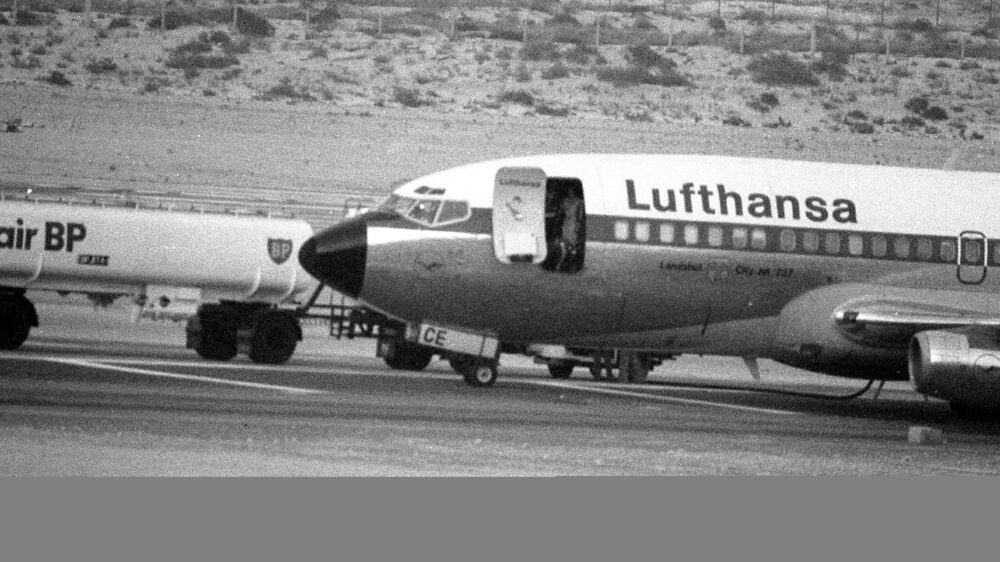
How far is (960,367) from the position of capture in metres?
24.4

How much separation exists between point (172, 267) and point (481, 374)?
929 cm

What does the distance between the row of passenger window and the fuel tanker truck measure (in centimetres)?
→ 1007

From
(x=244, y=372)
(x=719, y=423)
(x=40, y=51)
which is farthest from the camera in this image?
(x=40, y=51)

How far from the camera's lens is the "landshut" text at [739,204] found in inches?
1040

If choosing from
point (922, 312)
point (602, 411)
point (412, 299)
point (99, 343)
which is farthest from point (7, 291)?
point (922, 312)

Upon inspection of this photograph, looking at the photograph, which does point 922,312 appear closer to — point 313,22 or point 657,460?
point 657,460

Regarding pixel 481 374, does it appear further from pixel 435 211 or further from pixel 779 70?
pixel 779 70

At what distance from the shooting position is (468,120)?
208 ft

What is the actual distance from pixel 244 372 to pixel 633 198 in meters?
7.44

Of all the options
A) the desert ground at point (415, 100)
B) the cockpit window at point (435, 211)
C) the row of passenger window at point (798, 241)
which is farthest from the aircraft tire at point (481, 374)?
the desert ground at point (415, 100)

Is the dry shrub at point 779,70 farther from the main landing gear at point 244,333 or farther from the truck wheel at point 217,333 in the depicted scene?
the truck wheel at point 217,333

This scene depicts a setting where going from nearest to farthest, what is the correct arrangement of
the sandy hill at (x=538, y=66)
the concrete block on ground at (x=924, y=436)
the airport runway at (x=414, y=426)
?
the airport runway at (x=414, y=426), the concrete block on ground at (x=924, y=436), the sandy hill at (x=538, y=66)

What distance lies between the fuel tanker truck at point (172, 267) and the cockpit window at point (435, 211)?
8570 mm

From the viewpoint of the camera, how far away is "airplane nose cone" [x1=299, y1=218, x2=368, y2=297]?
2577 centimetres
